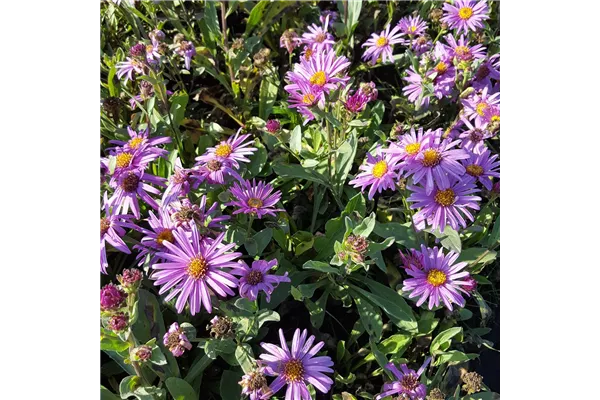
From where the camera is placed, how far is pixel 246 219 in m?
1.73

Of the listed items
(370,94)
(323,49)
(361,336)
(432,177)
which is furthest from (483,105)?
(361,336)

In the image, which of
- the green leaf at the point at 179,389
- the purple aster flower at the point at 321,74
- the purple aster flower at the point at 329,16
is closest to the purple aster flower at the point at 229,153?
the purple aster flower at the point at 321,74

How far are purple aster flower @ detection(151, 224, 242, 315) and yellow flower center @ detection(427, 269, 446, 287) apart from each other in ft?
1.94

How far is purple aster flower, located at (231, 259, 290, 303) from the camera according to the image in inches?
55.5

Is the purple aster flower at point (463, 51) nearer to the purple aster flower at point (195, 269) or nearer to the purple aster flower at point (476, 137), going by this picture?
the purple aster flower at point (476, 137)

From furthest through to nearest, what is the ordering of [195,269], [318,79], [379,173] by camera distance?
[318,79]
[379,173]
[195,269]

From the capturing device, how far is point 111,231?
1422 millimetres

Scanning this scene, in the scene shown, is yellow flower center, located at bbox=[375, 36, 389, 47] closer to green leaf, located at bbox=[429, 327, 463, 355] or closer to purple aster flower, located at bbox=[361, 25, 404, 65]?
purple aster flower, located at bbox=[361, 25, 404, 65]

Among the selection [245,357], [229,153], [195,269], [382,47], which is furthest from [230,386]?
[382,47]

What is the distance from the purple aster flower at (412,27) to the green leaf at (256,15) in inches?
26.0

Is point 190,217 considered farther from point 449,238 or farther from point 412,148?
point 449,238

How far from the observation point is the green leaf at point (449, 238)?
1.52m

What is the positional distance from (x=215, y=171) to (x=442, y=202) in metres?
0.70

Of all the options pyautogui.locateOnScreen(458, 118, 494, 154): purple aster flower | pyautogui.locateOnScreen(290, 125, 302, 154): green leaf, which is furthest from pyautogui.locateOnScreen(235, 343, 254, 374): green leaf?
pyautogui.locateOnScreen(458, 118, 494, 154): purple aster flower
